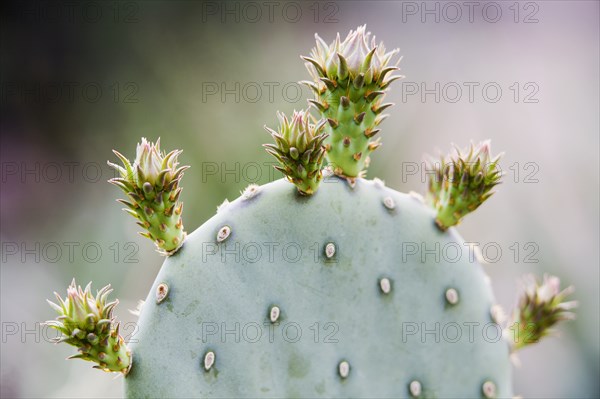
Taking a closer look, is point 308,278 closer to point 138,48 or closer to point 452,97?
point 452,97

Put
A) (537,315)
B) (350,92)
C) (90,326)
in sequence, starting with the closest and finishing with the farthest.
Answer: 1. (90,326)
2. (350,92)
3. (537,315)

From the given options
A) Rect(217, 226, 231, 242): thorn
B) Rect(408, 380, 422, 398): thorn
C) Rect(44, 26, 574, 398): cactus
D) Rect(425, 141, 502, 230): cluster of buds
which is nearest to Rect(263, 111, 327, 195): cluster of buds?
Rect(44, 26, 574, 398): cactus

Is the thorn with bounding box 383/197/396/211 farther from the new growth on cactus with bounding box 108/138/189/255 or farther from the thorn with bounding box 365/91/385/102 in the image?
the new growth on cactus with bounding box 108/138/189/255

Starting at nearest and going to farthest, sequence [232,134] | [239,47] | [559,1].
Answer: [232,134] < [559,1] < [239,47]

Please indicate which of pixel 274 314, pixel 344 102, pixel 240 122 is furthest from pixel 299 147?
pixel 240 122

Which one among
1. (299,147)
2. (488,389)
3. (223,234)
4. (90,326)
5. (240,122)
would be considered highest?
(240,122)

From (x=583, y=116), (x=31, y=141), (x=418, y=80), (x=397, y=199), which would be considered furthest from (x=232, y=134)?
(x=397, y=199)

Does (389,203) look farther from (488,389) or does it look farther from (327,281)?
(488,389)
